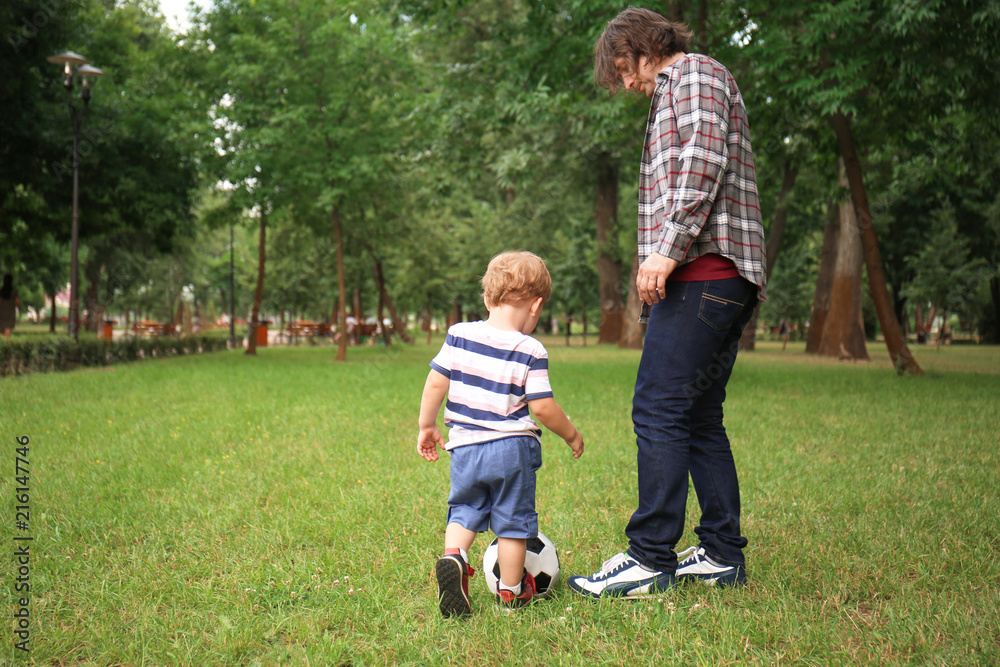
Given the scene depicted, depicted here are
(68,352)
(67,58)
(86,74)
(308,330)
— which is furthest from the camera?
(308,330)

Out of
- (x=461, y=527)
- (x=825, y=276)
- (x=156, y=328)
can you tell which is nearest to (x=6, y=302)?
(x=156, y=328)

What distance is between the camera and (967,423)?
7.24 metres

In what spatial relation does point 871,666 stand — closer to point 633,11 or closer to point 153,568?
point 633,11

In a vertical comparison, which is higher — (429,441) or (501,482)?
(429,441)

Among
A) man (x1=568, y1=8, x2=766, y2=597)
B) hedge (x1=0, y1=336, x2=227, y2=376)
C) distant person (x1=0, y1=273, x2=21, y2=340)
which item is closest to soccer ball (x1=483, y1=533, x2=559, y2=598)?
man (x1=568, y1=8, x2=766, y2=597)

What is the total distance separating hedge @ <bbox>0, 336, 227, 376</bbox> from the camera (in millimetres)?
12391

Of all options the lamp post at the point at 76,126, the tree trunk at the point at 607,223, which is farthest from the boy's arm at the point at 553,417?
the tree trunk at the point at 607,223

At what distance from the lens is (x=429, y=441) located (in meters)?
2.86

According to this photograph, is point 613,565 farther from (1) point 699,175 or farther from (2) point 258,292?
(2) point 258,292

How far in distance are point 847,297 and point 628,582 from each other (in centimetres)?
1769

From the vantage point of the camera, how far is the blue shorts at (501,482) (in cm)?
264

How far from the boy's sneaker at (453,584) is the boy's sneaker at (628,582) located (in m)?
0.56

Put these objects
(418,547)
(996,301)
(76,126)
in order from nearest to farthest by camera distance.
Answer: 1. (418,547)
2. (76,126)
3. (996,301)

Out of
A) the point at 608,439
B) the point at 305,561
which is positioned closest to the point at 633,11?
the point at 305,561
